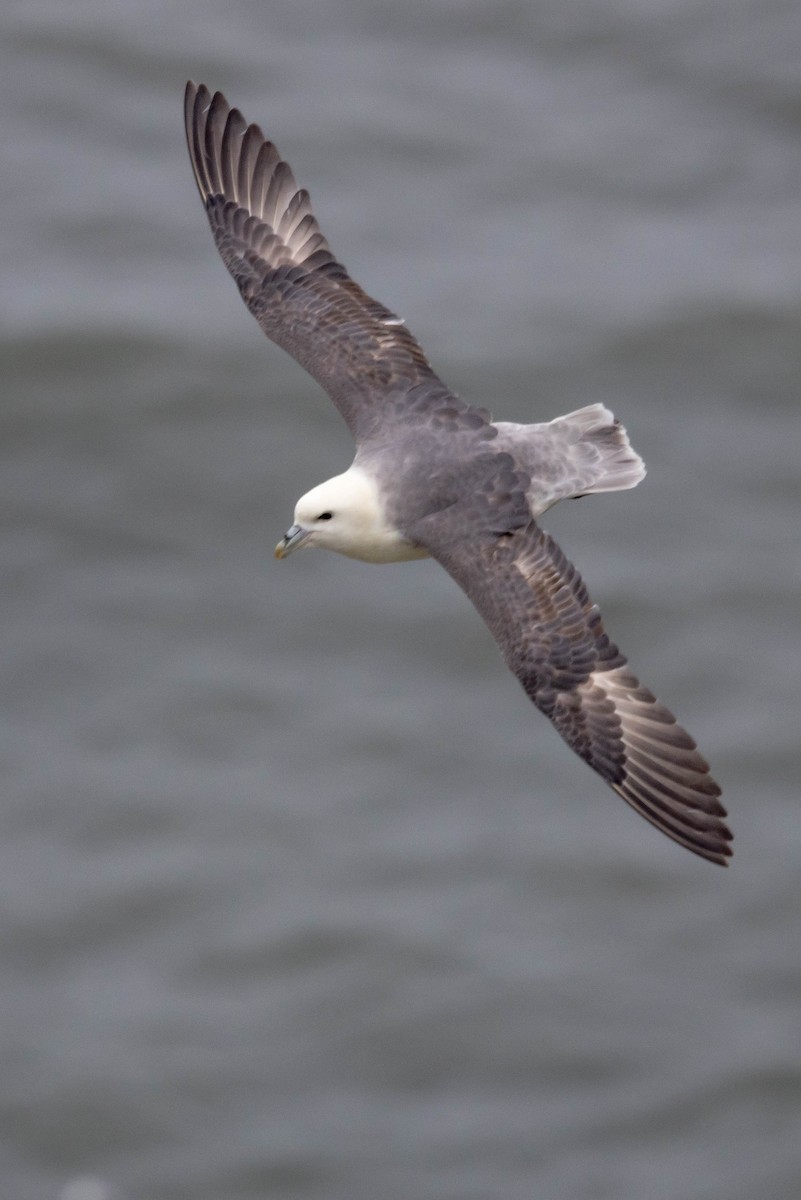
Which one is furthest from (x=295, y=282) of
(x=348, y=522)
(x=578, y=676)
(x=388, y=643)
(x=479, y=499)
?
(x=388, y=643)

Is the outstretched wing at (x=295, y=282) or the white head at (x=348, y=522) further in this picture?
the outstretched wing at (x=295, y=282)

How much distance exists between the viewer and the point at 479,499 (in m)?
9.38

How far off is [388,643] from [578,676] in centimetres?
607

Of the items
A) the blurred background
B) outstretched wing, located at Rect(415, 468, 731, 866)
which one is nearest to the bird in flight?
outstretched wing, located at Rect(415, 468, 731, 866)

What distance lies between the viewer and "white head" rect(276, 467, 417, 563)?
371 inches

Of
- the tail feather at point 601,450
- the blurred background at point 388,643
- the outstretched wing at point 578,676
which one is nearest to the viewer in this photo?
the outstretched wing at point 578,676

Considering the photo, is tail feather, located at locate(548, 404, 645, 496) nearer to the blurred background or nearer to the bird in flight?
the bird in flight

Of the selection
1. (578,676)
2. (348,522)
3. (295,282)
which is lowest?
(578,676)

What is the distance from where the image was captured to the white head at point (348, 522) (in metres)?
9.41

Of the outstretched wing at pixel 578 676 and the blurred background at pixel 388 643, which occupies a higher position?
the blurred background at pixel 388 643

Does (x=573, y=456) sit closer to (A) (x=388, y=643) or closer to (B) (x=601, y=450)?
(B) (x=601, y=450)

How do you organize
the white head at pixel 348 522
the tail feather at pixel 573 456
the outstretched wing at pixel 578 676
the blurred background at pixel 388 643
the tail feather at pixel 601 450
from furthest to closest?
the blurred background at pixel 388 643 < the tail feather at pixel 601 450 < the tail feather at pixel 573 456 < the white head at pixel 348 522 < the outstretched wing at pixel 578 676

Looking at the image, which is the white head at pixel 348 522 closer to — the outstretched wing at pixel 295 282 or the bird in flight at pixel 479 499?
the bird in flight at pixel 479 499

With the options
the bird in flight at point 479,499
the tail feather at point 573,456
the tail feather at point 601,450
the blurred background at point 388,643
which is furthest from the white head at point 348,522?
the blurred background at point 388,643
